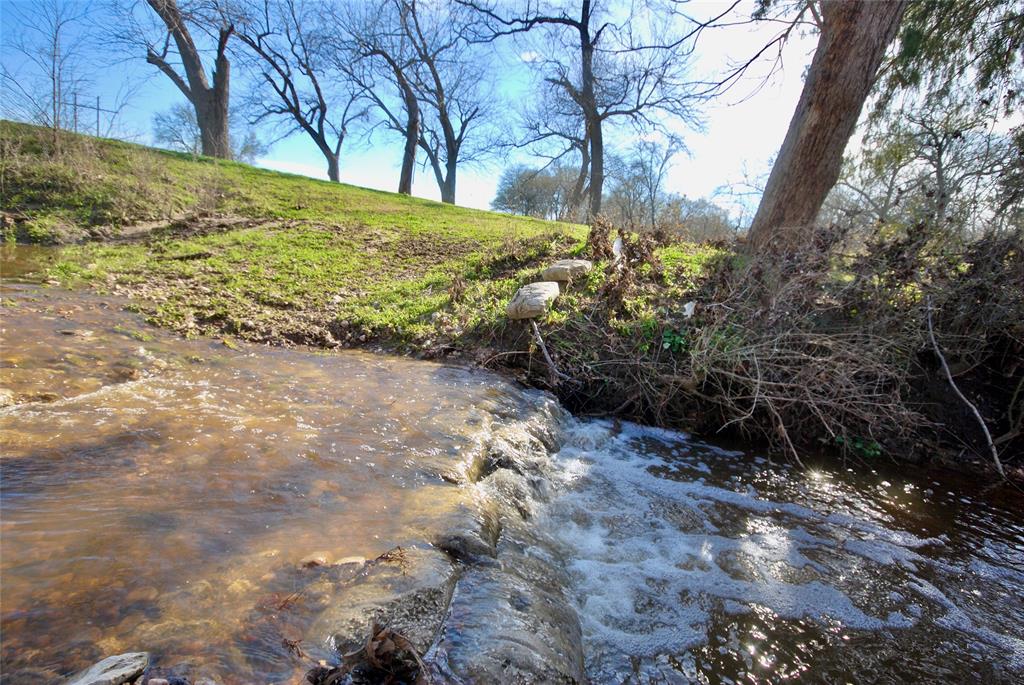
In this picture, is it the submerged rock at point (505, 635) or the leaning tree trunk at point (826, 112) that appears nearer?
the submerged rock at point (505, 635)

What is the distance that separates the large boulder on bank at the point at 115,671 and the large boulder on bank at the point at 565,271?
18.3ft

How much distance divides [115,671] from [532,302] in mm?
4614

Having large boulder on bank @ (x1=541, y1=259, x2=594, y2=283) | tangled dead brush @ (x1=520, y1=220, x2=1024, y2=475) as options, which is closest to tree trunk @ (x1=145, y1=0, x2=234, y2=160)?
large boulder on bank @ (x1=541, y1=259, x2=594, y2=283)

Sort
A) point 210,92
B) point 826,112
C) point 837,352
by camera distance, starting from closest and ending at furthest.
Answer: point 837,352, point 826,112, point 210,92

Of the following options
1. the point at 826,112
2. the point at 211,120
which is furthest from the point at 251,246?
the point at 211,120

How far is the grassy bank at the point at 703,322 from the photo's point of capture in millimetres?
4562

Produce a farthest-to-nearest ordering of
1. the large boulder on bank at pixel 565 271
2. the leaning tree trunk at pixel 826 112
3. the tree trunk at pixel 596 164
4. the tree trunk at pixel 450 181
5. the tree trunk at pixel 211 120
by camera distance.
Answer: the tree trunk at pixel 450 181 → the tree trunk at pixel 211 120 → the tree trunk at pixel 596 164 → the large boulder on bank at pixel 565 271 → the leaning tree trunk at pixel 826 112

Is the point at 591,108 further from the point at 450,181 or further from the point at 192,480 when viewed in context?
the point at 192,480

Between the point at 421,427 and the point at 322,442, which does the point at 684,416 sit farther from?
the point at 322,442

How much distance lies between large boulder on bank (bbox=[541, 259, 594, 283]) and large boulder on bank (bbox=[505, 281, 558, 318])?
55cm

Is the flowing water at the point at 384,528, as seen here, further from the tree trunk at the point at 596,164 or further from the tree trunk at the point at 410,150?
the tree trunk at the point at 410,150

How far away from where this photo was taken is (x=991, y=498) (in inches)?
156

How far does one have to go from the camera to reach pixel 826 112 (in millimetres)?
5480

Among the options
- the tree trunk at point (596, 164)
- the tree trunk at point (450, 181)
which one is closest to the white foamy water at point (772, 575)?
the tree trunk at point (596, 164)
